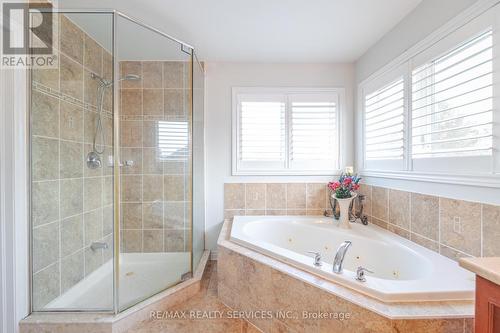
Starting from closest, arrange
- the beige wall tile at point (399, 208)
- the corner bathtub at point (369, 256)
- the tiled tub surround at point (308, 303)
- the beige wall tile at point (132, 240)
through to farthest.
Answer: the tiled tub surround at point (308, 303)
the corner bathtub at point (369, 256)
the beige wall tile at point (399, 208)
the beige wall tile at point (132, 240)

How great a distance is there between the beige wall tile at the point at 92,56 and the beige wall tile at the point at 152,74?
1.55 feet

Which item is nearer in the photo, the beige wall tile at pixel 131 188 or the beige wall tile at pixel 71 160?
the beige wall tile at pixel 71 160

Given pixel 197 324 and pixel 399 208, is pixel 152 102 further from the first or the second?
pixel 399 208

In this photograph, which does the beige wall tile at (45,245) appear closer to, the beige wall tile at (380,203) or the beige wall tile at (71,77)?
the beige wall tile at (71,77)

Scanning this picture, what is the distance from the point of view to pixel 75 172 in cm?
184

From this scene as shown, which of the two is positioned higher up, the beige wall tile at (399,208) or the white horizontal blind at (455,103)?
the white horizontal blind at (455,103)

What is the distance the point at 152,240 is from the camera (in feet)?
7.76

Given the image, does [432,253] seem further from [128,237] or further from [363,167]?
[128,237]

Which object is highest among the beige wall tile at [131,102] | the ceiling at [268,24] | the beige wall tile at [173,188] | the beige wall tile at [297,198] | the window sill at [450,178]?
the ceiling at [268,24]

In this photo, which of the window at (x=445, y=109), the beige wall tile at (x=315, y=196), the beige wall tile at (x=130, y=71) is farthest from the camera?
the beige wall tile at (x=315, y=196)

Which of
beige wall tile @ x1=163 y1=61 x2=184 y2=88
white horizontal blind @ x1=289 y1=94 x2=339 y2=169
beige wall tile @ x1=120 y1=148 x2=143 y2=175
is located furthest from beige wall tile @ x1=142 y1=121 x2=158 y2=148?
white horizontal blind @ x1=289 y1=94 x2=339 y2=169

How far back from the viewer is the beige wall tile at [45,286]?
1495 mm

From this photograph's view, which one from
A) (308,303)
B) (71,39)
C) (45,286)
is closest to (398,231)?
(308,303)

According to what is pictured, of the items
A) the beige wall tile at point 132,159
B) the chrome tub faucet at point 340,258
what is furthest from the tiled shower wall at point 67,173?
the chrome tub faucet at point 340,258
